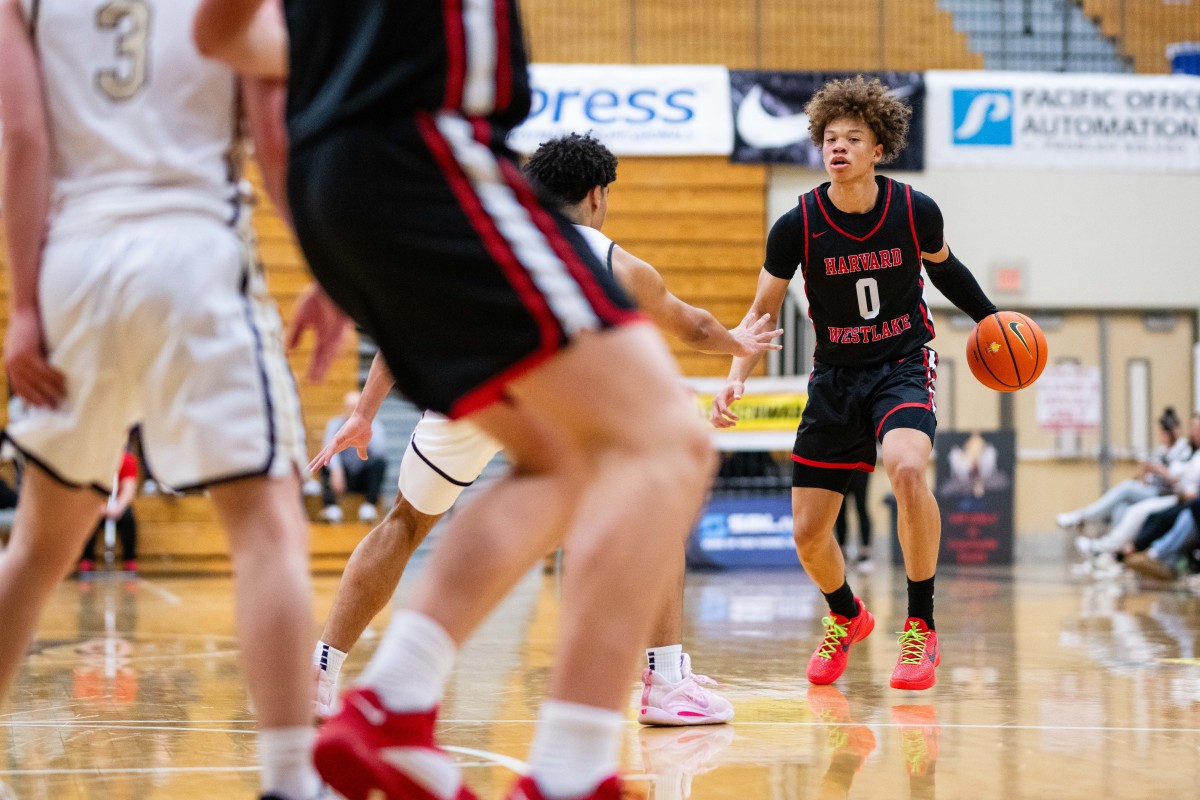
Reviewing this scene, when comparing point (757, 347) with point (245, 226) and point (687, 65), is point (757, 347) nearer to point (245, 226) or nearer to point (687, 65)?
point (245, 226)

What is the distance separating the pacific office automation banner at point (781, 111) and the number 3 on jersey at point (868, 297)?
9467 millimetres

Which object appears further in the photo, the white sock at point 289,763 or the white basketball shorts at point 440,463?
the white basketball shorts at point 440,463

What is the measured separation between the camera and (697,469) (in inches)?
70.8

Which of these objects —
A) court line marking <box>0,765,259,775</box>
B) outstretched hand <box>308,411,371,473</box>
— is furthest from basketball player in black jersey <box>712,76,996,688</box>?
court line marking <box>0,765,259,775</box>

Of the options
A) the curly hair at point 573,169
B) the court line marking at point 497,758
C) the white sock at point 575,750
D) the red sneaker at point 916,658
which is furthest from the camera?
the red sneaker at point 916,658

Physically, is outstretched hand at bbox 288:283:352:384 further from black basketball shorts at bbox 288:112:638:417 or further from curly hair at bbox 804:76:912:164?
curly hair at bbox 804:76:912:164

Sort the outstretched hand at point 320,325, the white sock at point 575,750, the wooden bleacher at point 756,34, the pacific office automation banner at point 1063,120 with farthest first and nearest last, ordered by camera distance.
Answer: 1. the wooden bleacher at point 756,34
2. the pacific office automation banner at point 1063,120
3. the outstretched hand at point 320,325
4. the white sock at point 575,750

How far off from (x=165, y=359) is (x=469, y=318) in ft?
1.81

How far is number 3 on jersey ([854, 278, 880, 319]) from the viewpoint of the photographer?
15.4 ft

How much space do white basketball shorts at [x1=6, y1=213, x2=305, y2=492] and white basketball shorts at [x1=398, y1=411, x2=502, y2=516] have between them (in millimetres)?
1495

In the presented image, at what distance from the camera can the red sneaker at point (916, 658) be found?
4.23m

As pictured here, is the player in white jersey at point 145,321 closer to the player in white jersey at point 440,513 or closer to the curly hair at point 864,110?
the player in white jersey at point 440,513

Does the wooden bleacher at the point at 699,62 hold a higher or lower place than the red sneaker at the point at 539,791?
higher

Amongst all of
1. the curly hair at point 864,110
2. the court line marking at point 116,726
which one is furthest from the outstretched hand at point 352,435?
the curly hair at point 864,110
